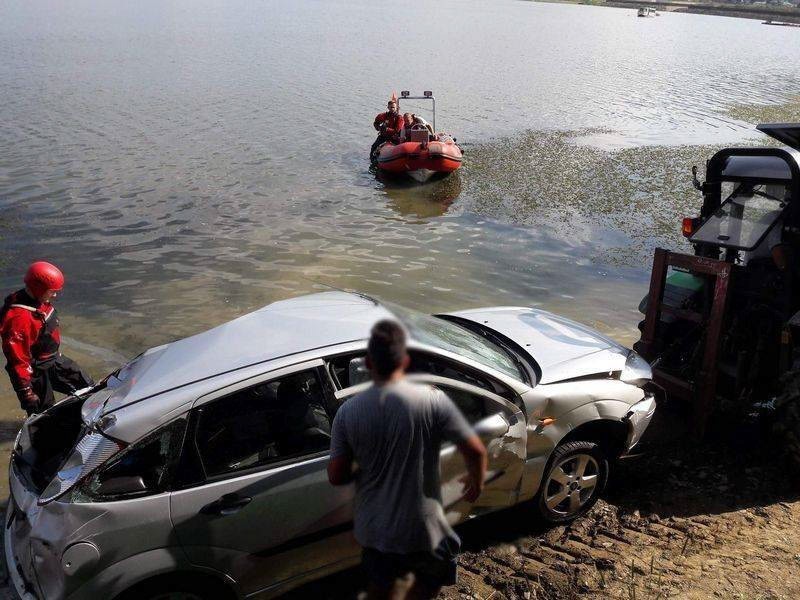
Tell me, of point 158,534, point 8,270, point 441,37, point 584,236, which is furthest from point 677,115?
point 441,37

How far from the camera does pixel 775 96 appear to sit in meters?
34.0

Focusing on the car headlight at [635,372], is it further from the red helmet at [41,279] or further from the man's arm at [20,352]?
the man's arm at [20,352]

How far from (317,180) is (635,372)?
13501mm

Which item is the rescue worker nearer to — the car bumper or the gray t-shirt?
the car bumper

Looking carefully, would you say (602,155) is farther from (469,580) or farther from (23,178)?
(469,580)

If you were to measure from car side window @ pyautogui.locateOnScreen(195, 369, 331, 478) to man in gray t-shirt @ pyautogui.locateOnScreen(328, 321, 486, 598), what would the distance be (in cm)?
92

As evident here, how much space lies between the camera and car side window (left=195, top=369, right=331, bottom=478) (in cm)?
370

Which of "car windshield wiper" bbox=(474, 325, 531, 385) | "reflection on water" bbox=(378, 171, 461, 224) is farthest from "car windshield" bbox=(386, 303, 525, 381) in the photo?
"reflection on water" bbox=(378, 171, 461, 224)

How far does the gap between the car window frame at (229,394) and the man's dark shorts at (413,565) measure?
3.00 feet

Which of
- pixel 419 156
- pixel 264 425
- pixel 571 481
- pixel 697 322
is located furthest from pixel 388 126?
pixel 264 425

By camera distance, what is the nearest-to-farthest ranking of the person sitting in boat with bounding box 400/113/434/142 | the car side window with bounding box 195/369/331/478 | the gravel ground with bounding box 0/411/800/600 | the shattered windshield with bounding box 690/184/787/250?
1. the car side window with bounding box 195/369/331/478
2. the gravel ground with bounding box 0/411/800/600
3. the shattered windshield with bounding box 690/184/787/250
4. the person sitting in boat with bounding box 400/113/434/142

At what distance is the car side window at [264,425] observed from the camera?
3701 mm

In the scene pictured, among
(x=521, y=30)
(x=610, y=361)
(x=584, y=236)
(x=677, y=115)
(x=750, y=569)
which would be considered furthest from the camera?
(x=521, y=30)

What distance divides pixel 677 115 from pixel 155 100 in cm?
2056
